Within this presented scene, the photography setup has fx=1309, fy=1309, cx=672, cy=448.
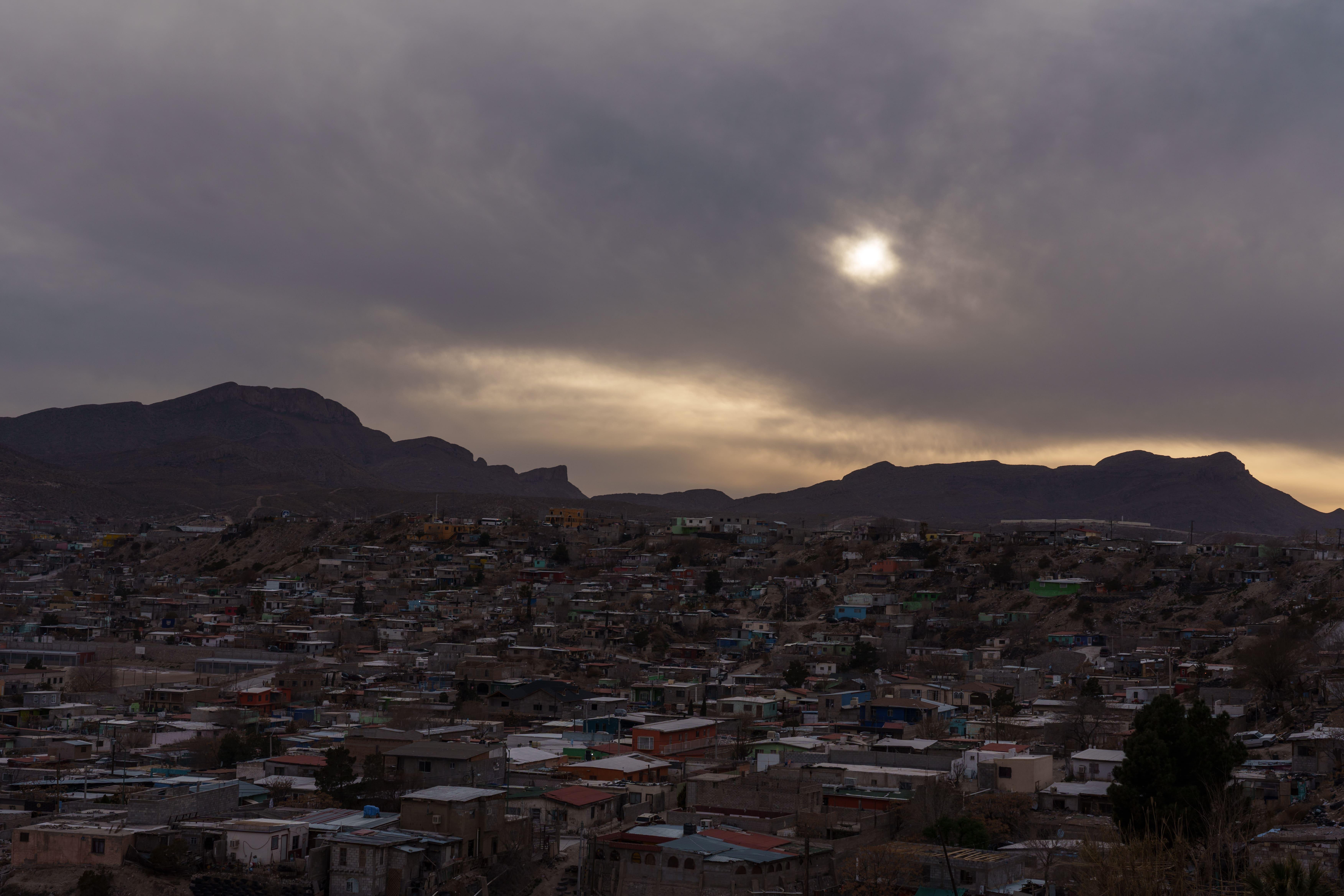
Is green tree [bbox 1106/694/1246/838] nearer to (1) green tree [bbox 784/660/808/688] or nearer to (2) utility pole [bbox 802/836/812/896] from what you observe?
(2) utility pole [bbox 802/836/812/896]

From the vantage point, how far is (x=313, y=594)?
258 feet

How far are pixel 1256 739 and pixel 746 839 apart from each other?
16159 millimetres

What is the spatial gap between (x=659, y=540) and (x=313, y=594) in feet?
90.1

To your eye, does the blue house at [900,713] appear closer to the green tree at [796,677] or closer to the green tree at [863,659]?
the green tree at [796,677]

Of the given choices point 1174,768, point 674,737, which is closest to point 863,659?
point 674,737

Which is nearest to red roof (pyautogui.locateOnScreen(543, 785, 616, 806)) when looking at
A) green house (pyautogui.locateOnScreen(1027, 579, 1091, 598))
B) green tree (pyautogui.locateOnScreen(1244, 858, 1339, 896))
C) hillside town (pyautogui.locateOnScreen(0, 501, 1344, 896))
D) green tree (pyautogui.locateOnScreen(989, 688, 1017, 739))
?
hillside town (pyautogui.locateOnScreen(0, 501, 1344, 896))

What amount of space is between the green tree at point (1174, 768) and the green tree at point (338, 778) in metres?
16.6

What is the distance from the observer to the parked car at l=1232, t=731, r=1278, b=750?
3334 centimetres

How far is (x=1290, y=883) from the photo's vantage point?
553 inches

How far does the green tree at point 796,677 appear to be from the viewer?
52594 mm

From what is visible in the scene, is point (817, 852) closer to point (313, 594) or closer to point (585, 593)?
point (585, 593)

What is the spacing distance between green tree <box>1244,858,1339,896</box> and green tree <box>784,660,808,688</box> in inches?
1479

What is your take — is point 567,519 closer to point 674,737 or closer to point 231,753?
point 674,737

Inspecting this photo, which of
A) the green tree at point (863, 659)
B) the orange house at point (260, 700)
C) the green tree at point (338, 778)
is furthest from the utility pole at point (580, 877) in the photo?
the green tree at point (863, 659)
